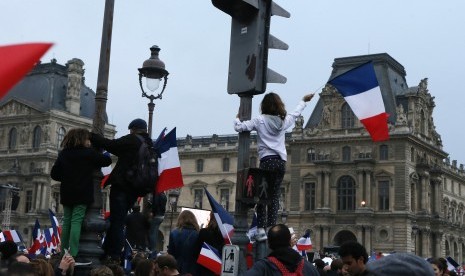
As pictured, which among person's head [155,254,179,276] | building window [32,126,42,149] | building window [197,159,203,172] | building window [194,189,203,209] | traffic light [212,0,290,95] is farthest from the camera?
building window [32,126,42,149]

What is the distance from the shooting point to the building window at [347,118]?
67.0 m

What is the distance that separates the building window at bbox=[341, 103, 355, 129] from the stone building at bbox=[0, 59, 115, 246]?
31.4m

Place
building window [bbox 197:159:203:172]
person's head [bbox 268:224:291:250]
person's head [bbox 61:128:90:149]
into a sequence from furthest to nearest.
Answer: building window [bbox 197:159:203:172]
person's head [bbox 61:128:90:149]
person's head [bbox 268:224:291:250]

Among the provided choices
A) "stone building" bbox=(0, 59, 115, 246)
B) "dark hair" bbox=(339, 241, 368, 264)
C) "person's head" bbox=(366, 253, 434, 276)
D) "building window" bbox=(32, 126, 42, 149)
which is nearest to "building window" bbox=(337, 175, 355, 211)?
"stone building" bbox=(0, 59, 115, 246)

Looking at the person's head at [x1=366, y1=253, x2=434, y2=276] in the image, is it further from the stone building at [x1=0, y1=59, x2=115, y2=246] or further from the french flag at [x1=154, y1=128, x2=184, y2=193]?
the stone building at [x1=0, y1=59, x2=115, y2=246]

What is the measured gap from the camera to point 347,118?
67250mm

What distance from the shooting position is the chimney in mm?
82938

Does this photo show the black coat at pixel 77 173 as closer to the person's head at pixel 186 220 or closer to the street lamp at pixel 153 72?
the person's head at pixel 186 220

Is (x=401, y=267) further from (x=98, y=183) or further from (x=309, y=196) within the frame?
(x=309, y=196)

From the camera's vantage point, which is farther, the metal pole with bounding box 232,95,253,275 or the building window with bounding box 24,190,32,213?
the building window with bounding box 24,190,32,213

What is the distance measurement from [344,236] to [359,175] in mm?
6251

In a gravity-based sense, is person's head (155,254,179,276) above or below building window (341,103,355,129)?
below

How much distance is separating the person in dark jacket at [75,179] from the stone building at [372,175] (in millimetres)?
57371

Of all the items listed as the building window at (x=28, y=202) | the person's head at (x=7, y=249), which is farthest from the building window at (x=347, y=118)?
the person's head at (x=7, y=249)
